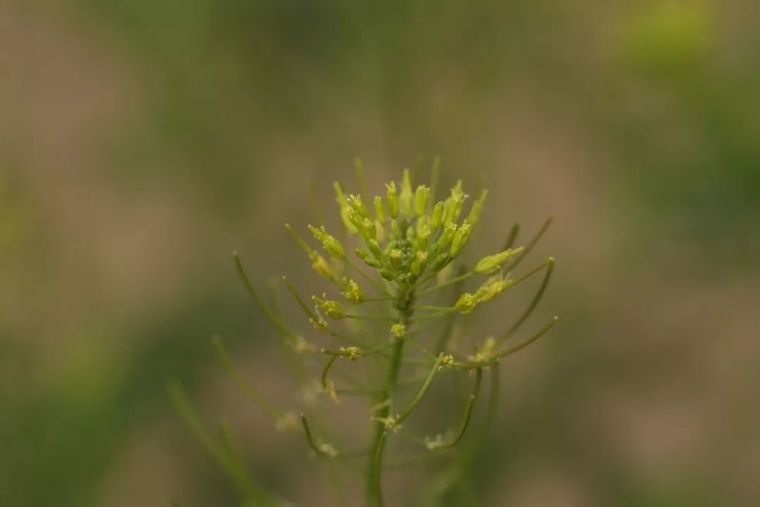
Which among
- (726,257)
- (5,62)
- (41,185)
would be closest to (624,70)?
(726,257)

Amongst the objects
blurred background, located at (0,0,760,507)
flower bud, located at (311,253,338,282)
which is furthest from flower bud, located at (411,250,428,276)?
blurred background, located at (0,0,760,507)

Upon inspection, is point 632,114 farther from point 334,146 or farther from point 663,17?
point 334,146

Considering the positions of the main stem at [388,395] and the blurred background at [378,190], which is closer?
the main stem at [388,395]

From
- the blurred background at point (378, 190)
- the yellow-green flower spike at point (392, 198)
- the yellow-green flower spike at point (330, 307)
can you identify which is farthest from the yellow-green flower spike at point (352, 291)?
the blurred background at point (378, 190)

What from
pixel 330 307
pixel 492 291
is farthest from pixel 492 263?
pixel 330 307

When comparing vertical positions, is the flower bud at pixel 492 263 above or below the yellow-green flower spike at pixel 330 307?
above

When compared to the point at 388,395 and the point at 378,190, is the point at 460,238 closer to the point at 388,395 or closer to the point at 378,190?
the point at 388,395

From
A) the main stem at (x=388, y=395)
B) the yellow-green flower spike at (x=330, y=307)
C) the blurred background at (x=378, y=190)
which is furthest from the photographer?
the blurred background at (x=378, y=190)

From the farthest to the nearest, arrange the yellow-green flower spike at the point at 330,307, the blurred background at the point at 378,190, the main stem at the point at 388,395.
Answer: the blurred background at the point at 378,190 < the main stem at the point at 388,395 < the yellow-green flower spike at the point at 330,307

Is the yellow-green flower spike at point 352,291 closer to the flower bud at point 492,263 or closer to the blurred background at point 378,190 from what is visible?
the flower bud at point 492,263
